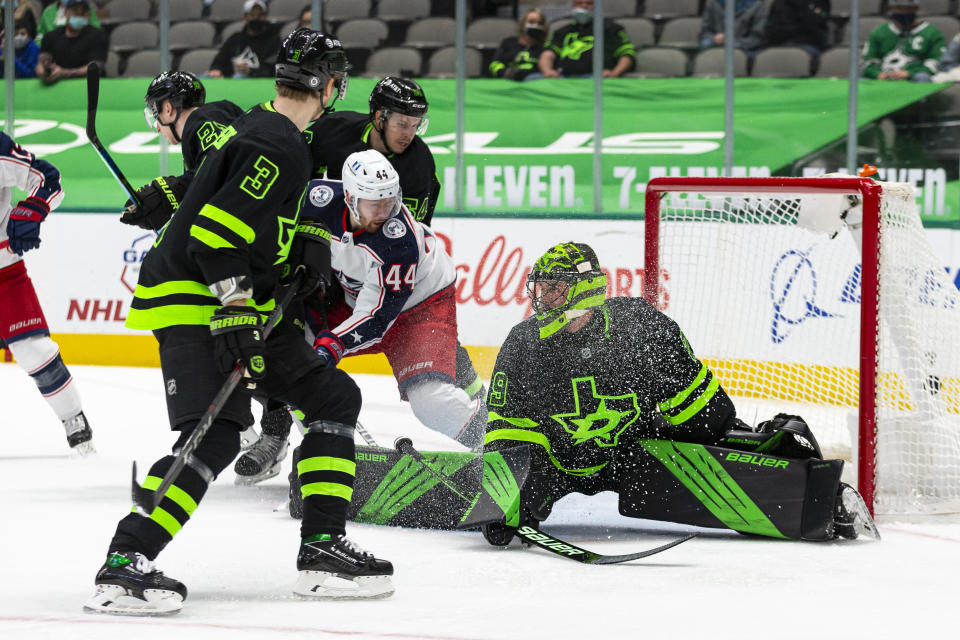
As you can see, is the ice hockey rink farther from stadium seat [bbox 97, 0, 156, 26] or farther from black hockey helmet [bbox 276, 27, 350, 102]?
stadium seat [bbox 97, 0, 156, 26]

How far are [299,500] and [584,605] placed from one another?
1.14 meters

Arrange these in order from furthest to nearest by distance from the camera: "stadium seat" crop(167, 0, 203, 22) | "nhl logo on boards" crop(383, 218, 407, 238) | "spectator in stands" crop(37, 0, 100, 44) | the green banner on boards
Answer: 1. "spectator in stands" crop(37, 0, 100, 44)
2. "stadium seat" crop(167, 0, 203, 22)
3. the green banner on boards
4. "nhl logo on boards" crop(383, 218, 407, 238)

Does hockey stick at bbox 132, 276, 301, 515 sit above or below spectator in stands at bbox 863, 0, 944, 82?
below

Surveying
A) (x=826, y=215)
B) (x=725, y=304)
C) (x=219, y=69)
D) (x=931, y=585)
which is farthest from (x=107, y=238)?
(x=931, y=585)

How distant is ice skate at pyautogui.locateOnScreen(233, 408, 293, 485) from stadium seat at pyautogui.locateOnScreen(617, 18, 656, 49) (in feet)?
10.9

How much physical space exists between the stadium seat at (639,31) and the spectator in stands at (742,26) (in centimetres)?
26

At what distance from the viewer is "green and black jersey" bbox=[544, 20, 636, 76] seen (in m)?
6.89

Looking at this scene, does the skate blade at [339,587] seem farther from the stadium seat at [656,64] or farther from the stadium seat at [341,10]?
the stadium seat at [341,10]

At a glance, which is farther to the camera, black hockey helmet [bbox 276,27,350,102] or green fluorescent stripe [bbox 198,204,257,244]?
black hockey helmet [bbox 276,27,350,102]

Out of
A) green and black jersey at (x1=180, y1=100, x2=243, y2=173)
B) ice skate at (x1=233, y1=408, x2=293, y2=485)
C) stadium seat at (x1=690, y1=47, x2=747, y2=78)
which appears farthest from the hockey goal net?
stadium seat at (x1=690, y1=47, x2=747, y2=78)

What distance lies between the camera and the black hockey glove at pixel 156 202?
404 centimetres

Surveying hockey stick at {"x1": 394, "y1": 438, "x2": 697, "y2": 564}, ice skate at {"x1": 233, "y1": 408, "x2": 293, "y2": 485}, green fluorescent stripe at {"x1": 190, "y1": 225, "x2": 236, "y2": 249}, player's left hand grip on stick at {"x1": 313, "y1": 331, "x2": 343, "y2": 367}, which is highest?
green fluorescent stripe at {"x1": 190, "y1": 225, "x2": 236, "y2": 249}

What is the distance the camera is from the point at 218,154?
2.71m

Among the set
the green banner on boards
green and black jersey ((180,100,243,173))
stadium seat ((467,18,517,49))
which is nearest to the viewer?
green and black jersey ((180,100,243,173))
